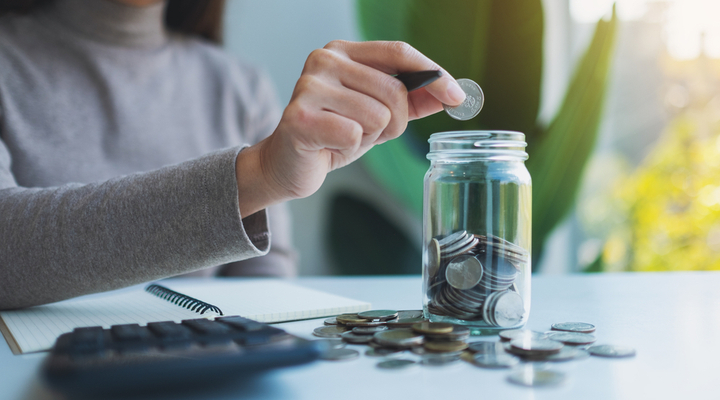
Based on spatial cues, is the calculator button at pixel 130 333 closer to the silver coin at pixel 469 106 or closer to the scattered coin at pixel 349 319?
the scattered coin at pixel 349 319

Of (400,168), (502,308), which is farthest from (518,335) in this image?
(400,168)

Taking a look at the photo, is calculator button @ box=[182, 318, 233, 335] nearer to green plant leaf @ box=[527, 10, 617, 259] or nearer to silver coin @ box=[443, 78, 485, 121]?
silver coin @ box=[443, 78, 485, 121]

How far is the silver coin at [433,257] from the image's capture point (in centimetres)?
53

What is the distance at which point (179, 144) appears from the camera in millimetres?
1278

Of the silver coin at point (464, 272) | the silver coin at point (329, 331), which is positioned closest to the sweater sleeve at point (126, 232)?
the silver coin at point (329, 331)

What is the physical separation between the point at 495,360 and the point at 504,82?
4.37 ft

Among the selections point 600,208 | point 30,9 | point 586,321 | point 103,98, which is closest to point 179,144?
point 103,98

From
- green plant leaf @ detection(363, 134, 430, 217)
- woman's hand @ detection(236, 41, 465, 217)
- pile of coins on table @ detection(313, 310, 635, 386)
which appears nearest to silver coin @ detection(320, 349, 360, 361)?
pile of coins on table @ detection(313, 310, 635, 386)

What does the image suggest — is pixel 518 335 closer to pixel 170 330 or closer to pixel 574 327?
pixel 574 327

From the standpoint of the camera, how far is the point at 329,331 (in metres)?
0.53

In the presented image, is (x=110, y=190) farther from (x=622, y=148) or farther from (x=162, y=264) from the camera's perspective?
(x=622, y=148)

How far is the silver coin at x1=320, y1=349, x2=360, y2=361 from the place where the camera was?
1.45 feet

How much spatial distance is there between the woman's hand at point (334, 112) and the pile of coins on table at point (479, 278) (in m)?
0.15

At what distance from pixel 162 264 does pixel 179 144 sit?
→ 73 cm
